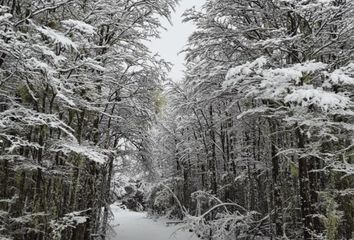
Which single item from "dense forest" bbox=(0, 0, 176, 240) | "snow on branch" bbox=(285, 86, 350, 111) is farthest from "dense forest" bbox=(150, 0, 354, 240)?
"dense forest" bbox=(0, 0, 176, 240)

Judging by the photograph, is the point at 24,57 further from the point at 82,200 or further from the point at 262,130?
the point at 262,130

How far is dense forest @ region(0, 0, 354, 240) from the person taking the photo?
6309mm

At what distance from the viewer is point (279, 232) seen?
35.4 ft

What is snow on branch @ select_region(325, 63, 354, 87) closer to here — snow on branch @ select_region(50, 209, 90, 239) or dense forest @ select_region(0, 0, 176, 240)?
dense forest @ select_region(0, 0, 176, 240)

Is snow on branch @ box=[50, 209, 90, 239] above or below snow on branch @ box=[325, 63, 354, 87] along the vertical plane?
below

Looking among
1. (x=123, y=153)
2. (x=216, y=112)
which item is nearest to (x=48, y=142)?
(x=123, y=153)

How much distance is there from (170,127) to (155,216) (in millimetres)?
8544

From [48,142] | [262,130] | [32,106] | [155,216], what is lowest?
[155,216]

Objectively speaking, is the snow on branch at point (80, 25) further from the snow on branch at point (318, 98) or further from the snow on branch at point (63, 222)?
the snow on branch at point (318, 98)

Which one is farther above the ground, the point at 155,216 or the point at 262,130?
the point at 262,130

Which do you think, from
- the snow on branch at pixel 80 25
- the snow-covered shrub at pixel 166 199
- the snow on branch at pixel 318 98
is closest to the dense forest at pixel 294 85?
the snow on branch at pixel 318 98

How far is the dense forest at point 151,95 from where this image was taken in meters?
6.31

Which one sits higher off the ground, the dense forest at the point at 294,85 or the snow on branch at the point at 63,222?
the dense forest at the point at 294,85

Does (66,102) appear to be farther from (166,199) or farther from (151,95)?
(166,199)
